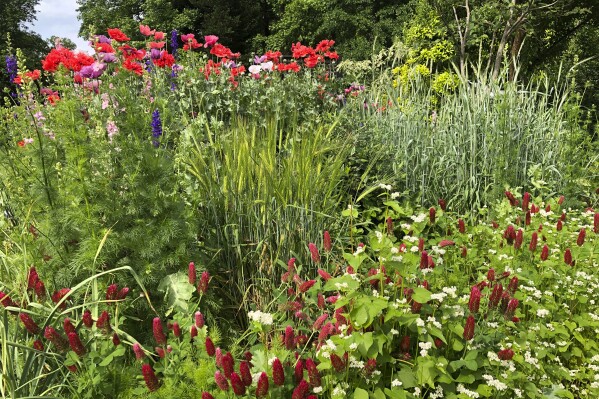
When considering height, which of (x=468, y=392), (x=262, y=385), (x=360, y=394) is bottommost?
(x=468, y=392)

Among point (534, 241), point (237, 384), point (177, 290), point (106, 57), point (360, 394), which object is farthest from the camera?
point (106, 57)

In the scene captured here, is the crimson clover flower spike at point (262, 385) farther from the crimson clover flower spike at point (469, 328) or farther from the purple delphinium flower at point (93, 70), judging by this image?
the purple delphinium flower at point (93, 70)

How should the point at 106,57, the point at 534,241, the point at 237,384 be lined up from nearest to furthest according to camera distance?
the point at 237,384 → the point at 534,241 → the point at 106,57

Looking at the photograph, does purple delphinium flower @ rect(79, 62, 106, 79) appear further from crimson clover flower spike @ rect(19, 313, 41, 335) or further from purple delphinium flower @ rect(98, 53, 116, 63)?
crimson clover flower spike @ rect(19, 313, 41, 335)

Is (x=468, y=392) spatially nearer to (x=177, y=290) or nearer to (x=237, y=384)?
(x=237, y=384)

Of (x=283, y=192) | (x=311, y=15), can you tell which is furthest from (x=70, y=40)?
(x=283, y=192)

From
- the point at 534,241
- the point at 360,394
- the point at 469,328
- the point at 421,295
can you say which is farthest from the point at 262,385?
the point at 534,241

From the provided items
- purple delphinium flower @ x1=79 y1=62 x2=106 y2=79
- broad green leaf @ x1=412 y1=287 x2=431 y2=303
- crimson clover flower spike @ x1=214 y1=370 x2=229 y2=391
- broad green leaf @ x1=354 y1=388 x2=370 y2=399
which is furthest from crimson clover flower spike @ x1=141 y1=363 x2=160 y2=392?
purple delphinium flower @ x1=79 y1=62 x2=106 y2=79

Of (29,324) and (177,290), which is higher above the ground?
(29,324)

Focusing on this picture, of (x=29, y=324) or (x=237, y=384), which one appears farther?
(x=29, y=324)

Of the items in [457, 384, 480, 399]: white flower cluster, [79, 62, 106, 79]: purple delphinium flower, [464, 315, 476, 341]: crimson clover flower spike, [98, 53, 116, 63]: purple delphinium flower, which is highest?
[98, 53, 116, 63]: purple delphinium flower

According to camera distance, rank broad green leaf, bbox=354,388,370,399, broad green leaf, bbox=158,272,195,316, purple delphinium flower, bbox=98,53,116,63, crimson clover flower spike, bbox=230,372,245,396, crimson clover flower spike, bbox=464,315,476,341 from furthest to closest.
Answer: purple delphinium flower, bbox=98,53,116,63
broad green leaf, bbox=158,272,195,316
crimson clover flower spike, bbox=464,315,476,341
broad green leaf, bbox=354,388,370,399
crimson clover flower spike, bbox=230,372,245,396

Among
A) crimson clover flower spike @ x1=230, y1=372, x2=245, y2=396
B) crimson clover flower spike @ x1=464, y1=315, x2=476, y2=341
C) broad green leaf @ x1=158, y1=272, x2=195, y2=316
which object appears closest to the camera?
crimson clover flower spike @ x1=230, y1=372, x2=245, y2=396

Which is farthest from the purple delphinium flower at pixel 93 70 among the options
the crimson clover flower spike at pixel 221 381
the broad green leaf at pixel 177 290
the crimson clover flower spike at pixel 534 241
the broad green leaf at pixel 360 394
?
the crimson clover flower spike at pixel 534 241
